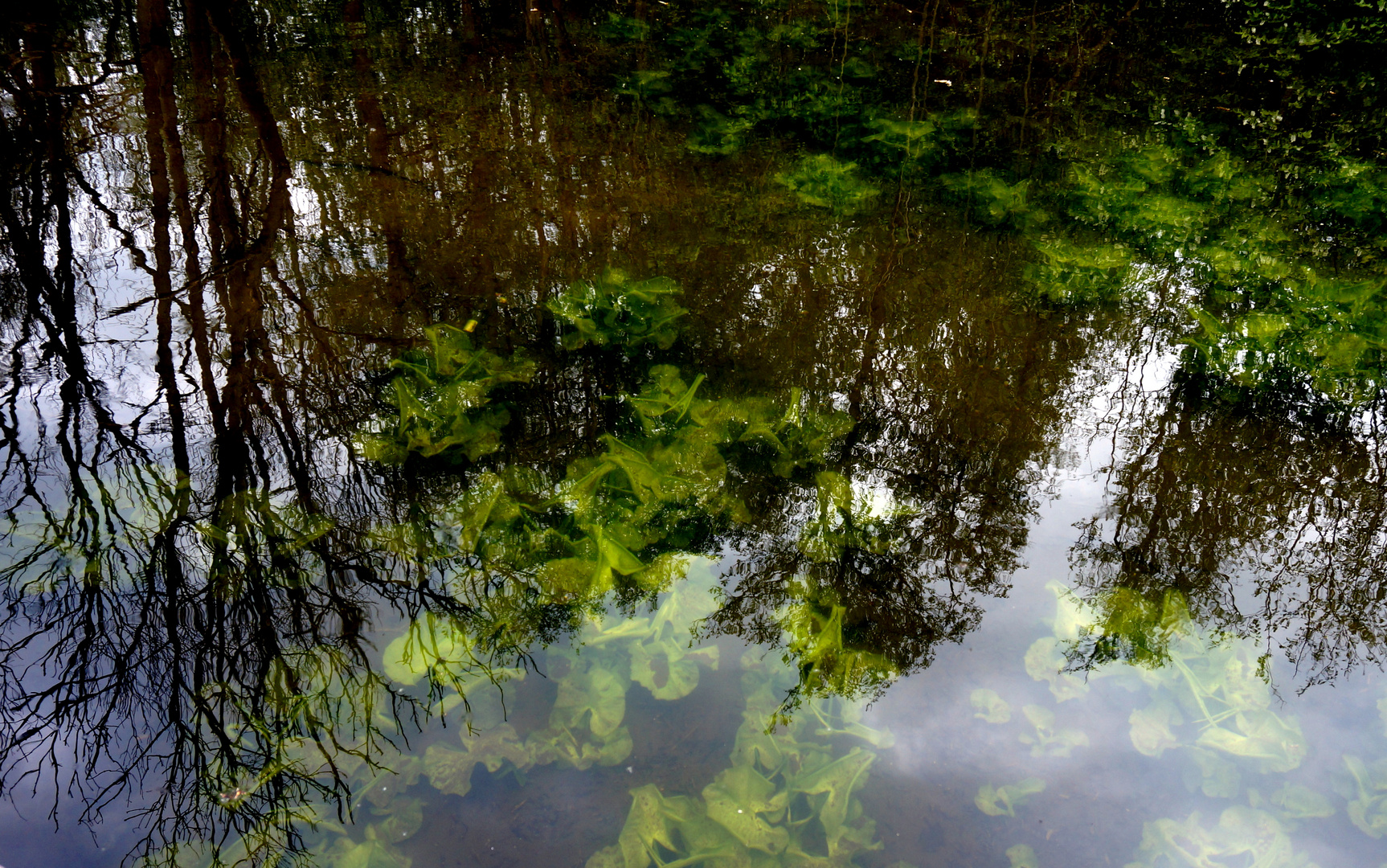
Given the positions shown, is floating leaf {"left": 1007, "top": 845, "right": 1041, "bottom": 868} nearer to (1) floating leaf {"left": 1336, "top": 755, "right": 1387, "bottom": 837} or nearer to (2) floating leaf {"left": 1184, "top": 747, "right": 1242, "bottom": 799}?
(2) floating leaf {"left": 1184, "top": 747, "right": 1242, "bottom": 799}

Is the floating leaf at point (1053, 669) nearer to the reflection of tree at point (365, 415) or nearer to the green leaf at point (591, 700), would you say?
the reflection of tree at point (365, 415)

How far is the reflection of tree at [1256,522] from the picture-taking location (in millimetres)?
2031

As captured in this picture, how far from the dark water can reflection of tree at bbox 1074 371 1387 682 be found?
0.01 meters

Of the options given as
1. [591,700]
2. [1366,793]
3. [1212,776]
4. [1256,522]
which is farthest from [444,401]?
[1366,793]

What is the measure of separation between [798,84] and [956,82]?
917 mm

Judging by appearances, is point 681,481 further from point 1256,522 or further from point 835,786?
point 1256,522

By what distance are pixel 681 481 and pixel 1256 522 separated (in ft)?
5.25

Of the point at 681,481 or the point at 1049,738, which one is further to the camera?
the point at 681,481

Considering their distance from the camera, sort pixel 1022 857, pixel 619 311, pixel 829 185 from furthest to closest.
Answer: pixel 829 185 < pixel 619 311 < pixel 1022 857

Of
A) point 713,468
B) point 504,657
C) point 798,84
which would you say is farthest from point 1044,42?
point 504,657

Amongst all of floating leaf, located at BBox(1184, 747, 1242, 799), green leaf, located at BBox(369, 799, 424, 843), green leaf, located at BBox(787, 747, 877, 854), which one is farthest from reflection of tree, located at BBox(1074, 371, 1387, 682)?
green leaf, located at BBox(369, 799, 424, 843)

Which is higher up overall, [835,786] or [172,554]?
[172,554]

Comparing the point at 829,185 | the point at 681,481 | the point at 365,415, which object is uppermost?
the point at 829,185

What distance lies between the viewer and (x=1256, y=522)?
223cm
